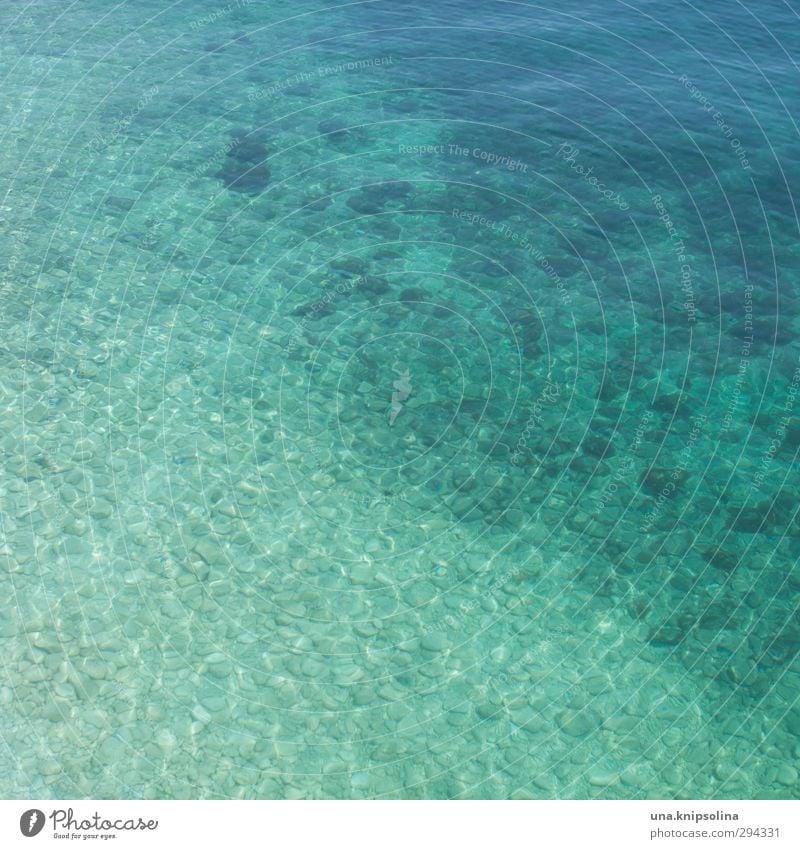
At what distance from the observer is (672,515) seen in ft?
58.7

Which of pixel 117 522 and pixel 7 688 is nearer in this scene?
pixel 7 688

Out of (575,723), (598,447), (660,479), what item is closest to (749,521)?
(660,479)

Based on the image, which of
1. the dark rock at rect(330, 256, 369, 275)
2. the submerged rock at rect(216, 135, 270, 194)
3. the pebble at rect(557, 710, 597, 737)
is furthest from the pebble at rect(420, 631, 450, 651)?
the submerged rock at rect(216, 135, 270, 194)

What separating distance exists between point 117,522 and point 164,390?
142 inches

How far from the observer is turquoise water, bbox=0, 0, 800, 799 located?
14.2 metres

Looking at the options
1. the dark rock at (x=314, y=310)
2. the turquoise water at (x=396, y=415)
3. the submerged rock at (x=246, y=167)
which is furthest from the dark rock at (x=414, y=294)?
the submerged rock at (x=246, y=167)

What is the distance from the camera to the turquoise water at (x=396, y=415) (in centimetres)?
1424

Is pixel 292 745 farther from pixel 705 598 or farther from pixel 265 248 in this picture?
pixel 265 248

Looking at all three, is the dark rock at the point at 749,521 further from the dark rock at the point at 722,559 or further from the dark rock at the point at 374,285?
the dark rock at the point at 374,285

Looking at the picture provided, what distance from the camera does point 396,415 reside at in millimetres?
19359

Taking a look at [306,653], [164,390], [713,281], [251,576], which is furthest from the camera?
[713,281]

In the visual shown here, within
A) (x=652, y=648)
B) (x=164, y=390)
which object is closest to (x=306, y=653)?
(x=652, y=648)
